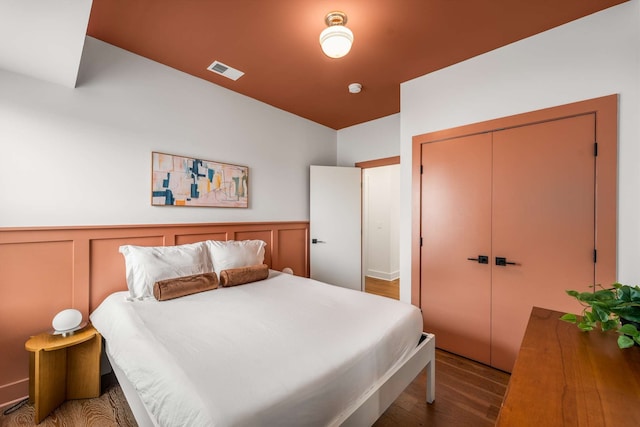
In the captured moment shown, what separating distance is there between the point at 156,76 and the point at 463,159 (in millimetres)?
2929

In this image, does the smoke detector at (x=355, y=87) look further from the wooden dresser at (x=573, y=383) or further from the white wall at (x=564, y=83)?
the wooden dresser at (x=573, y=383)

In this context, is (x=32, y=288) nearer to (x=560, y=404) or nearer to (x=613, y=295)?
(x=560, y=404)

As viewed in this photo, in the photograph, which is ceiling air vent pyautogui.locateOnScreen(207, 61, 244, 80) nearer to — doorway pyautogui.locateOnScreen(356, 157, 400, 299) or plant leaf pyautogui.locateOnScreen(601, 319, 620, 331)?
plant leaf pyautogui.locateOnScreen(601, 319, 620, 331)

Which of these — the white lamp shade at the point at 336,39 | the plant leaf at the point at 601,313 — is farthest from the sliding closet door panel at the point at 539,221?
the white lamp shade at the point at 336,39

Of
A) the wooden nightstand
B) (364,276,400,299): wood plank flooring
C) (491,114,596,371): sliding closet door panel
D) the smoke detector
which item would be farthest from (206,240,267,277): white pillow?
(364,276,400,299): wood plank flooring

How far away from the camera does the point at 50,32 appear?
4.91ft

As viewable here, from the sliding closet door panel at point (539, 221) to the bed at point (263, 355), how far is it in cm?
88

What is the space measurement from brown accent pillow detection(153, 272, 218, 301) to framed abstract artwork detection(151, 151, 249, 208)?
81cm

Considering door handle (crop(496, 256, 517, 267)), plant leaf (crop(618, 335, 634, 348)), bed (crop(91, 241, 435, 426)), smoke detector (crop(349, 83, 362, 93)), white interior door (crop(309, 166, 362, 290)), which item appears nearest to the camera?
plant leaf (crop(618, 335, 634, 348))

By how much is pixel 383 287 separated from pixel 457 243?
8.55 feet

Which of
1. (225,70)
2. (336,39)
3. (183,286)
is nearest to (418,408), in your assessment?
(183,286)

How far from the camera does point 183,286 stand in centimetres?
204

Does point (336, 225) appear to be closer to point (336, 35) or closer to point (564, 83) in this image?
point (336, 35)

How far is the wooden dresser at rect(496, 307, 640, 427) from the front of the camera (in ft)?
1.99
